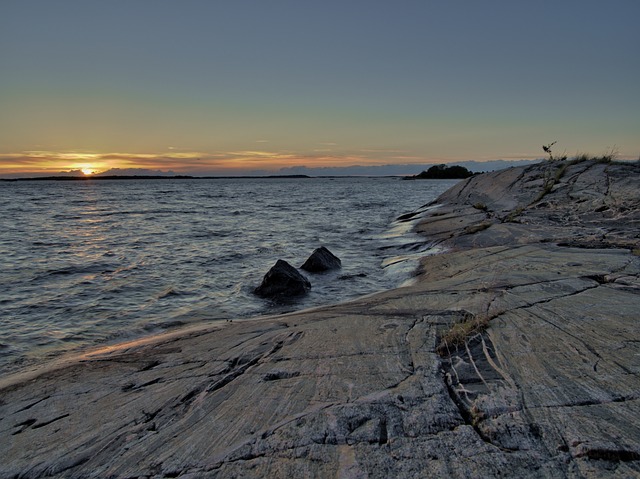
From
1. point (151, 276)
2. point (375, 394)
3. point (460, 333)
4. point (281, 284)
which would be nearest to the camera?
point (375, 394)

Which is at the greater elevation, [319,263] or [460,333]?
[460,333]

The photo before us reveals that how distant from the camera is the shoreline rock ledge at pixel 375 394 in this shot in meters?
3.10

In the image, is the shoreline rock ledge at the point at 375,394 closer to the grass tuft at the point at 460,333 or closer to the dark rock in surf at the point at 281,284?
the grass tuft at the point at 460,333

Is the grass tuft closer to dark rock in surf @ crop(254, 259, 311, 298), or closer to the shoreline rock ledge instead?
the shoreline rock ledge

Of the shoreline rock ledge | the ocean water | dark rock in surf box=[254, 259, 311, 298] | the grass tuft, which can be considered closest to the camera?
the shoreline rock ledge

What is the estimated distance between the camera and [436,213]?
909 inches

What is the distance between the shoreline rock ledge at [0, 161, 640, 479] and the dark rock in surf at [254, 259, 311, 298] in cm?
310

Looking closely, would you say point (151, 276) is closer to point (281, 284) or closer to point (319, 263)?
point (281, 284)

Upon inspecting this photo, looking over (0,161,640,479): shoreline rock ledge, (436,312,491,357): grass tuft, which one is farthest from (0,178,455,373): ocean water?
(436,312,491,357): grass tuft

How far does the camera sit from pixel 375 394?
395 cm

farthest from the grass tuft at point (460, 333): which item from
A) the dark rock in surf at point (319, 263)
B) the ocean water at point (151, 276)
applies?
the dark rock in surf at point (319, 263)

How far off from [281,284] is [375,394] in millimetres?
7321

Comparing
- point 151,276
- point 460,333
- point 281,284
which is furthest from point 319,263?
point 460,333

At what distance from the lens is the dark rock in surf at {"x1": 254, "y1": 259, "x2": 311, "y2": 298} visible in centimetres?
1099
